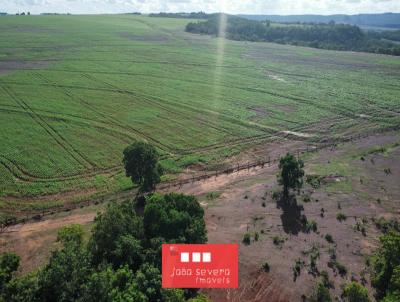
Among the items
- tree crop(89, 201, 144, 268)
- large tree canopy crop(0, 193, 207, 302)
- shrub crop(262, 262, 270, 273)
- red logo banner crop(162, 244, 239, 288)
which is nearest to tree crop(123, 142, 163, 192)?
large tree canopy crop(0, 193, 207, 302)

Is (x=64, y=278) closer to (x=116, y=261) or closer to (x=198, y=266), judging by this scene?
(x=116, y=261)

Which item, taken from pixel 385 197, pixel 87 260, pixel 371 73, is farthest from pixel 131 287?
pixel 371 73

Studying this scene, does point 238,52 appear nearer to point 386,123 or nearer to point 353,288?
point 386,123

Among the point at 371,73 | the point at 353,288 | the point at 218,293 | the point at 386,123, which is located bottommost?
the point at 218,293

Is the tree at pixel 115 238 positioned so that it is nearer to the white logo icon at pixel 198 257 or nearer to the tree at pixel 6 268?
the white logo icon at pixel 198 257

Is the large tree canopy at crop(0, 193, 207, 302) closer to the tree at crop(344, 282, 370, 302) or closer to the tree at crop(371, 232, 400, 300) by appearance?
the tree at crop(344, 282, 370, 302)

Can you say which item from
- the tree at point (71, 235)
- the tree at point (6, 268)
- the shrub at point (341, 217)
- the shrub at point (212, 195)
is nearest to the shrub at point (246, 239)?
the shrub at point (212, 195)
